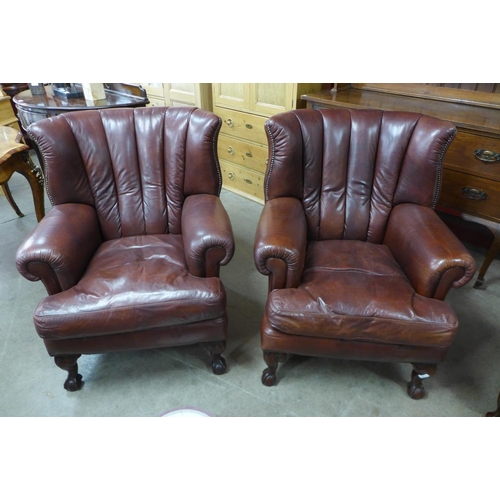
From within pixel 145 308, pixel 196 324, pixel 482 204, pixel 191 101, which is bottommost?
pixel 196 324

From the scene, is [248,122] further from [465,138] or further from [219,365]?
[219,365]

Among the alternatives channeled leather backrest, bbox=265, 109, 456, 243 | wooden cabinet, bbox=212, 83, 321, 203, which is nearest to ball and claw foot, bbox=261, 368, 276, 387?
channeled leather backrest, bbox=265, 109, 456, 243

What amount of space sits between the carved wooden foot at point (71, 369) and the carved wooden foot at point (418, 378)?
1.38 m

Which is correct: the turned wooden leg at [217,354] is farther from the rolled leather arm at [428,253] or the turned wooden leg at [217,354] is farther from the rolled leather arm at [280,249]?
the rolled leather arm at [428,253]

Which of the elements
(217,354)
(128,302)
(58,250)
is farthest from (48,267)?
(217,354)

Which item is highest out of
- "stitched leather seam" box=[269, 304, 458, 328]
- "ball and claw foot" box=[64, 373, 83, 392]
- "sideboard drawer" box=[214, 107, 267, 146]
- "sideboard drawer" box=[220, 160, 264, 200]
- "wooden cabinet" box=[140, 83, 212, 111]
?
"wooden cabinet" box=[140, 83, 212, 111]

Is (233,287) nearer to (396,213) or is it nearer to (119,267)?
(119,267)

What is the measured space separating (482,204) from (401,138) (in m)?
0.70

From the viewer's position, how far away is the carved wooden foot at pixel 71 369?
1.45 meters

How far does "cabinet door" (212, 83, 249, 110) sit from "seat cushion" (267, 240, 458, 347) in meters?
1.72

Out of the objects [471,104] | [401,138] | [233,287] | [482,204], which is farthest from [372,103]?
[233,287]

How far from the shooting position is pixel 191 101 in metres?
2.99

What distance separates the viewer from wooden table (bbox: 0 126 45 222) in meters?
2.05

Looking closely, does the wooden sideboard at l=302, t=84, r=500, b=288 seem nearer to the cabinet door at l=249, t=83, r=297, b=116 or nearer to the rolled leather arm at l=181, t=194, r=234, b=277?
the cabinet door at l=249, t=83, r=297, b=116
